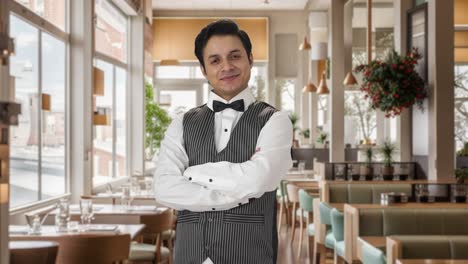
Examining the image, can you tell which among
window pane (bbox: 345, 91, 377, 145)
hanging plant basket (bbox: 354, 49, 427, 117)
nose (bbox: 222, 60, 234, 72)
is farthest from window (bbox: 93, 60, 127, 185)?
nose (bbox: 222, 60, 234, 72)

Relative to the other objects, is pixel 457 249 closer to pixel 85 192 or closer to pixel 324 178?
pixel 324 178

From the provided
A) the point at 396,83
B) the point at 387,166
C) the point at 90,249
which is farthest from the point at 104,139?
the point at 90,249

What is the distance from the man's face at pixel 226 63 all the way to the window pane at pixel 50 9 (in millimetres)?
5183

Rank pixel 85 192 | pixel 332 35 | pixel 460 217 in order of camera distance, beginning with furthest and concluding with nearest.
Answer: pixel 332 35
pixel 85 192
pixel 460 217

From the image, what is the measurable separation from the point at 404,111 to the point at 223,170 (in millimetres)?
7069

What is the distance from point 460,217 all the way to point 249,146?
375 centimetres

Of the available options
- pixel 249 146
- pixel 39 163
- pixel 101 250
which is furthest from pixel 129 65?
pixel 249 146

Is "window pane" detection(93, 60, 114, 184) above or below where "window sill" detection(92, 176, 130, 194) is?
above

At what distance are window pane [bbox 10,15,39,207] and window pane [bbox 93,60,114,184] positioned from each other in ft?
8.65

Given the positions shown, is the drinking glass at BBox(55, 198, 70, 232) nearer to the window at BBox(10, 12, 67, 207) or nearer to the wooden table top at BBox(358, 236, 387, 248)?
the window at BBox(10, 12, 67, 207)

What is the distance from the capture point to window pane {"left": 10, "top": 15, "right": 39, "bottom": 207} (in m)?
6.72

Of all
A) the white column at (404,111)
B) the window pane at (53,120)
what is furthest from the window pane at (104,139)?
the white column at (404,111)

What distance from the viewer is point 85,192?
344 inches

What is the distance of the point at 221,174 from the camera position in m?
Answer: 2.05
